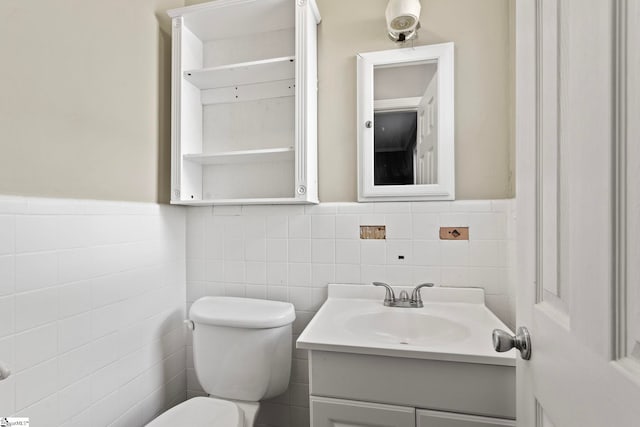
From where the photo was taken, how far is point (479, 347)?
833mm

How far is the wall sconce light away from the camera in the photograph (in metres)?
1.17

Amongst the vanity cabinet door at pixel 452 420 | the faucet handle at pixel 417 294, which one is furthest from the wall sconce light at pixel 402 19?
the vanity cabinet door at pixel 452 420

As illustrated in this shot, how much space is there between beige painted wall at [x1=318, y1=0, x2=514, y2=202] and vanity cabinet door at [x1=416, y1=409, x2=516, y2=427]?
2.55 feet

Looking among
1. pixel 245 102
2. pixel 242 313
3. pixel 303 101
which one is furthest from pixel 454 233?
pixel 245 102

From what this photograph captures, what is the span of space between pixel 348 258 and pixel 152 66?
120 centimetres

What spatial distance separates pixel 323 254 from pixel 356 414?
2.09 feet

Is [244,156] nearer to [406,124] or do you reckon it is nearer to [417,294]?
[406,124]

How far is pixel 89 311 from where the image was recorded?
1.00 meters

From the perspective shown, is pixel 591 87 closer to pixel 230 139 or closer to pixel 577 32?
pixel 577 32

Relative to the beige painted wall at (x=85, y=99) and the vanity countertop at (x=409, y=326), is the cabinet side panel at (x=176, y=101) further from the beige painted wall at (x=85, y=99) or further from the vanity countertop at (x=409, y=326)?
the vanity countertop at (x=409, y=326)

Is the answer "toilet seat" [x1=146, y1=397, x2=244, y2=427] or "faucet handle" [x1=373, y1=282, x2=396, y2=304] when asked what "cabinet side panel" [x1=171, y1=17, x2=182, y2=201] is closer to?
"toilet seat" [x1=146, y1=397, x2=244, y2=427]

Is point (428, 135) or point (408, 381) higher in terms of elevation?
point (428, 135)

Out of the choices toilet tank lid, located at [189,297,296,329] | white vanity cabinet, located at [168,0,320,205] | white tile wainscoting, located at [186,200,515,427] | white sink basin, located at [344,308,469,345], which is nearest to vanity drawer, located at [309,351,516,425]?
white sink basin, located at [344,308,469,345]

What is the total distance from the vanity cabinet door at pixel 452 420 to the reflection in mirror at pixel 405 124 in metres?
0.81
